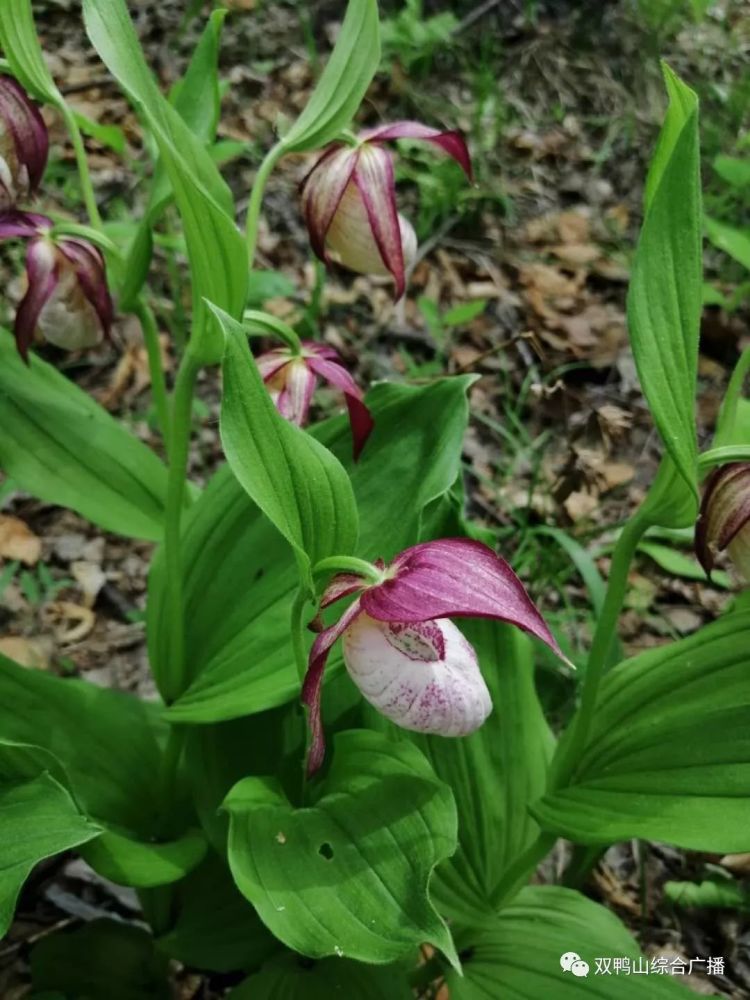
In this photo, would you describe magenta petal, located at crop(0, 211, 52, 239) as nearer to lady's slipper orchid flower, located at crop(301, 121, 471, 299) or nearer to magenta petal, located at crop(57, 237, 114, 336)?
magenta petal, located at crop(57, 237, 114, 336)

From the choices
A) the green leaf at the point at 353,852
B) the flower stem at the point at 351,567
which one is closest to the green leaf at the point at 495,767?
the green leaf at the point at 353,852

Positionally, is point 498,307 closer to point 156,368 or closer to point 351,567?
point 156,368

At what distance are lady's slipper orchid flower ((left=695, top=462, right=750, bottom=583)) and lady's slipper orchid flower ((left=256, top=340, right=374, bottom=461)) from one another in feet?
1.50

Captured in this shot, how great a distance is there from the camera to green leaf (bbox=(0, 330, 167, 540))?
143cm

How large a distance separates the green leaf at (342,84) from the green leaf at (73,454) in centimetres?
55

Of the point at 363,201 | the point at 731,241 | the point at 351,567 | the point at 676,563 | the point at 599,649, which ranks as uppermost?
the point at 363,201

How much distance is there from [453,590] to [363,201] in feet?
2.02

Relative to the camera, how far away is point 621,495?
98.0 inches

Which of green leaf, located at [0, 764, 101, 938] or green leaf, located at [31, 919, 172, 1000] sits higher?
green leaf, located at [0, 764, 101, 938]

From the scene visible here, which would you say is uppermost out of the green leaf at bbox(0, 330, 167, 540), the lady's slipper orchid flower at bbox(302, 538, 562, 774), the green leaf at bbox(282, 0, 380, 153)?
the green leaf at bbox(282, 0, 380, 153)

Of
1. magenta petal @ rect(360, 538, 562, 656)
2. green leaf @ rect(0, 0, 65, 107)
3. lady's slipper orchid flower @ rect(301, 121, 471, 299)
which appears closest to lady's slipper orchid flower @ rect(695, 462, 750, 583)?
magenta petal @ rect(360, 538, 562, 656)

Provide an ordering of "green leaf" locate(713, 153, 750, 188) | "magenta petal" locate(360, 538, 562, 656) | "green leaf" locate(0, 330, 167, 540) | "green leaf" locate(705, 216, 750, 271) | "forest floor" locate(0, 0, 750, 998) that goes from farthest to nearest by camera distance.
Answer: "green leaf" locate(713, 153, 750, 188)
"green leaf" locate(705, 216, 750, 271)
"forest floor" locate(0, 0, 750, 998)
"green leaf" locate(0, 330, 167, 540)
"magenta petal" locate(360, 538, 562, 656)

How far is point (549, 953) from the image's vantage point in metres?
1.30

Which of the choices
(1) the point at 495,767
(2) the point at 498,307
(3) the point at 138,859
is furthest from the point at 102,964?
(2) the point at 498,307
